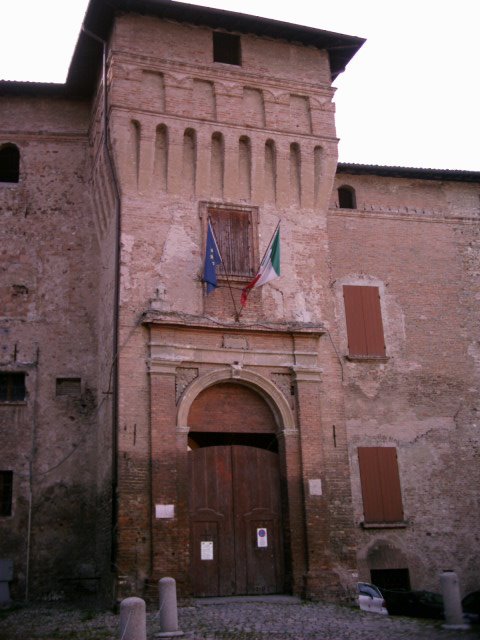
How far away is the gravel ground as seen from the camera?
38.4 ft

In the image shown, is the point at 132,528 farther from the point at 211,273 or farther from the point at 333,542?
the point at 211,273

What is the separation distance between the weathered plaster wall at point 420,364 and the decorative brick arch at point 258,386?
2640 mm

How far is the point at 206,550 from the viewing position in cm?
1515

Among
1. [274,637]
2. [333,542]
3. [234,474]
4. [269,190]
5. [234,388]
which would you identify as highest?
[269,190]

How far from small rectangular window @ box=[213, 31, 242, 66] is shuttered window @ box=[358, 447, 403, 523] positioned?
31.7 feet

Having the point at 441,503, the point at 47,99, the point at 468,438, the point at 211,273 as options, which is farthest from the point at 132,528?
the point at 47,99

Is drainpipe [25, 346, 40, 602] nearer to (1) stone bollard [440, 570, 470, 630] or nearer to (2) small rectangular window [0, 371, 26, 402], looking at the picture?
(2) small rectangular window [0, 371, 26, 402]

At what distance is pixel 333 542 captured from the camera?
15.8 metres

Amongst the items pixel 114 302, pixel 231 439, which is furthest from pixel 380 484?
pixel 114 302

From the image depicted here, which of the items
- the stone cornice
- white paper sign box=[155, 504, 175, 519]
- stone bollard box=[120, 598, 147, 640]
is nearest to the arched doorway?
white paper sign box=[155, 504, 175, 519]

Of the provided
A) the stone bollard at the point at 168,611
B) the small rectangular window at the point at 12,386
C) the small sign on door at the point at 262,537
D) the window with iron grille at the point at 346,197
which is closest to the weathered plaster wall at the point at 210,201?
the small sign on door at the point at 262,537

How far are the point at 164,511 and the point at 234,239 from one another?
6.06 metres

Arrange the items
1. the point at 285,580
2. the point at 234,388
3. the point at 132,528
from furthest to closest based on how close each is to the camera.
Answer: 1. the point at 234,388
2. the point at 285,580
3. the point at 132,528

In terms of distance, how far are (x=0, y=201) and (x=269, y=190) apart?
20.8ft
